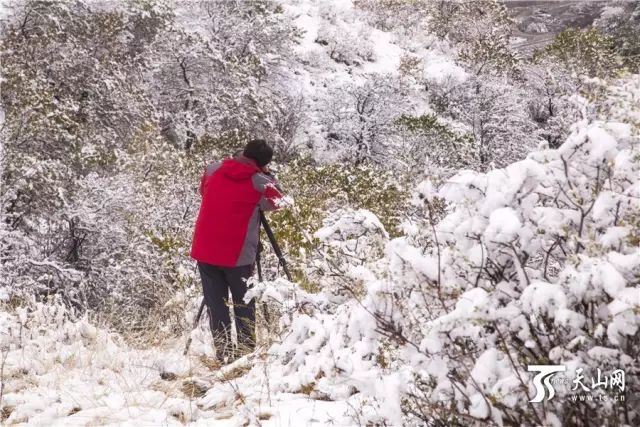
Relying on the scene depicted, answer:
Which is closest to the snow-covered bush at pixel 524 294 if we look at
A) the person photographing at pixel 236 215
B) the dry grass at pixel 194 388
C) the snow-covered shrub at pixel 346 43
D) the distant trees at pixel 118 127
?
the dry grass at pixel 194 388

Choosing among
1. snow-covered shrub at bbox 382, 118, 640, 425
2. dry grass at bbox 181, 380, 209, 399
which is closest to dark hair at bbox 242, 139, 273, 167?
dry grass at bbox 181, 380, 209, 399

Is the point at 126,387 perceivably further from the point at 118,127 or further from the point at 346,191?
the point at 118,127

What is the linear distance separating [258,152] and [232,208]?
1.41ft

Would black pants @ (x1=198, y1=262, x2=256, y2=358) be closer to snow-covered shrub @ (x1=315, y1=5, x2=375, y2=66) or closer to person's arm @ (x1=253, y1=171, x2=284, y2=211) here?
A: person's arm @ (x1=253, y1=171, x2=284, y2=211)

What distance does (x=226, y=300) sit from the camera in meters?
4.14

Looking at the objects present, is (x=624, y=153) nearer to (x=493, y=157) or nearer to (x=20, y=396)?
(x=20, y=396)

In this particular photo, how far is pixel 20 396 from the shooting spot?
3021 mm

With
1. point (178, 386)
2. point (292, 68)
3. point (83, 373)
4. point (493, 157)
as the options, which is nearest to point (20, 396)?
point (83, 373)

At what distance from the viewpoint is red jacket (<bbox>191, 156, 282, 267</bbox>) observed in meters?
3.99

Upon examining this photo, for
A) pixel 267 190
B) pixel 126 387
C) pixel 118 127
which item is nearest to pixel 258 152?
pixel 267 190

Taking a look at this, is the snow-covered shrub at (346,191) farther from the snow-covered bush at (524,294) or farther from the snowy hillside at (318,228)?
the snow-covered bush at (524,294)

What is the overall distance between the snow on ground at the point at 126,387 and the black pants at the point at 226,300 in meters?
0.16

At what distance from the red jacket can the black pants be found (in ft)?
0.42

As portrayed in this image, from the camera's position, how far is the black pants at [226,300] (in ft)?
13.4
